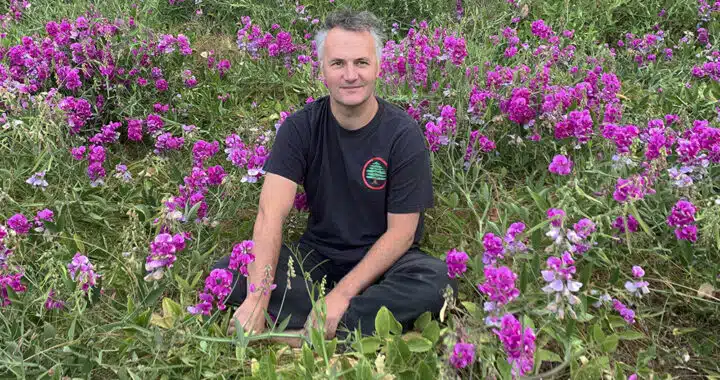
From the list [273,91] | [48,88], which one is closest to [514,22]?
[273,91]

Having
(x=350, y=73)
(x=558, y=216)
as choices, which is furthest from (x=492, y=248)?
(x=350, y=73)

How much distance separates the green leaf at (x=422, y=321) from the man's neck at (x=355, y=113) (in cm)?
82

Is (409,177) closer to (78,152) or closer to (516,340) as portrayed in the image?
(516,340)

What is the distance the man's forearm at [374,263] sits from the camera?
243cm

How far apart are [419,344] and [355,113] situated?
96 centimetres

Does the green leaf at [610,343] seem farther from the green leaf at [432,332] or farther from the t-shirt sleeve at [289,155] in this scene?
the t-shirt sleeve at [289,155]

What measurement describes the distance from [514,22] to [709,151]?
2.74m

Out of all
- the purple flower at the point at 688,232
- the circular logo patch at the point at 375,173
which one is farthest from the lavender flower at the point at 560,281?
the circular logo patch at the point at 375,173

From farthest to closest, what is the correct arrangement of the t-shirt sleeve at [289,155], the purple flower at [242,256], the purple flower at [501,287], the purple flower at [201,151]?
the purple flower at [201,151] → the t-shirt sleeve at [289,155] → the purple flower at [242,256] → the purple flower at [501,287]

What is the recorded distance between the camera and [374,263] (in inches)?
96.3

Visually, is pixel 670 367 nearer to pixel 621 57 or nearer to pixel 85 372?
pixel 85 372

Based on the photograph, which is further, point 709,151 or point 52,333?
point 709,151

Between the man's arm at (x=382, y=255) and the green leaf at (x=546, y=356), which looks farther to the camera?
the man's arm at (x=382, y=255)

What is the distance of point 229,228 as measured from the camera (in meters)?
3.16
